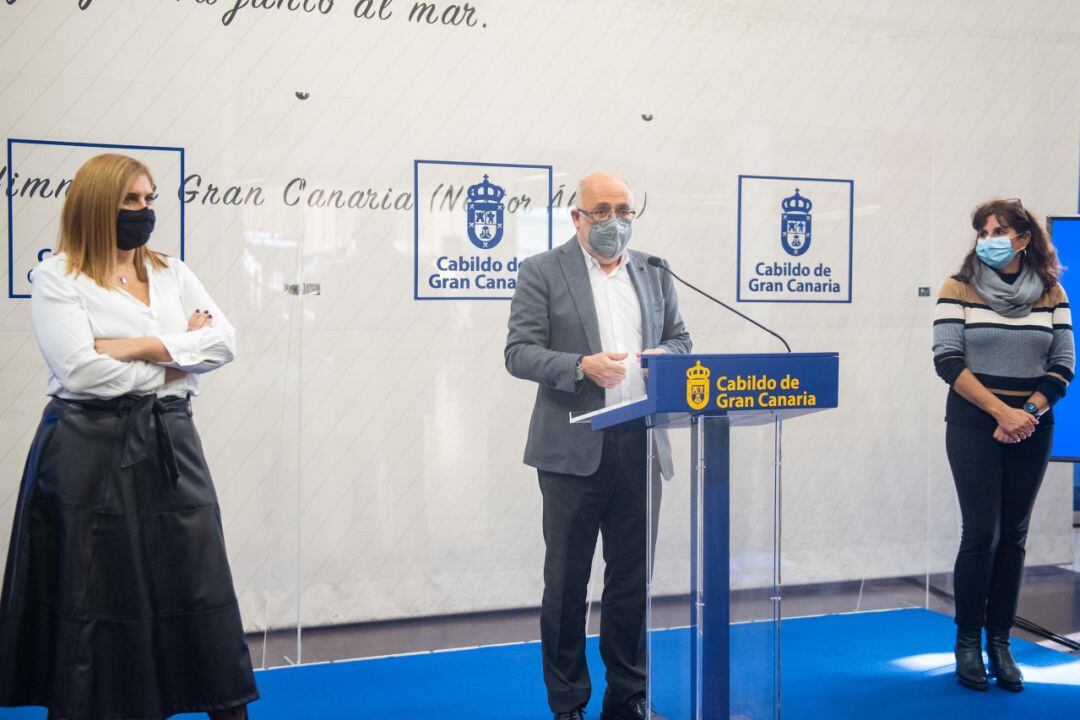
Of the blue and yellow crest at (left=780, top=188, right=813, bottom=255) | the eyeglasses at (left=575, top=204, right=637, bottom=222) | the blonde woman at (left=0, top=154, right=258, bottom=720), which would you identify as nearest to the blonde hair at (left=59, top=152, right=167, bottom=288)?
the blonde woman at (left=0, top=154, right=258, bottom=720)

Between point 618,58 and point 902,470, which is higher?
point 618,58

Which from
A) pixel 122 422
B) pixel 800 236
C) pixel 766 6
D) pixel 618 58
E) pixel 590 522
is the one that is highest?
pixel 766 6

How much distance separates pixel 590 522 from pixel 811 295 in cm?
198

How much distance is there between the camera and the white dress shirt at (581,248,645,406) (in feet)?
10.2

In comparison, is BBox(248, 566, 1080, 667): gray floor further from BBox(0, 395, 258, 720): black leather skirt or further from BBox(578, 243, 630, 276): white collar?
BBox(578, 243, 630, 276): white collar

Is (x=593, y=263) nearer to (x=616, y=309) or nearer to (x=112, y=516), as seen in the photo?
(x=616, y=309)

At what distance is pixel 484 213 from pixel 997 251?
1854 millimetres

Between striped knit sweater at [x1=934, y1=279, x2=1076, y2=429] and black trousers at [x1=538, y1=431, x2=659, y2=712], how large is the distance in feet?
4.00

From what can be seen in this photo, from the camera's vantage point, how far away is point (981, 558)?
3607mm

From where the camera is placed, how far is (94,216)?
2.58 m

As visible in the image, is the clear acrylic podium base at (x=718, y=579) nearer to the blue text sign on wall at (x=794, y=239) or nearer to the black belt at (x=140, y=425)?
the black belt at (x=140, y=425)

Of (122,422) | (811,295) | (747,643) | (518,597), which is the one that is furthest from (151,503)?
(811,295)

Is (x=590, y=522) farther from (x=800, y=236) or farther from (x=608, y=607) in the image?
(x=800, y=236)

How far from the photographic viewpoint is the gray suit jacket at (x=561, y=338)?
304 cm
